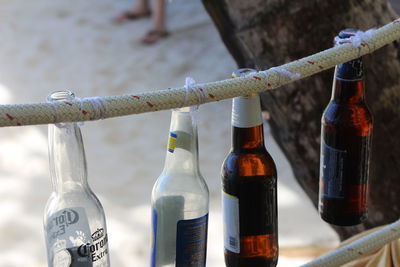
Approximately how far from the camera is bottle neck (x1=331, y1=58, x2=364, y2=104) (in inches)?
34.5

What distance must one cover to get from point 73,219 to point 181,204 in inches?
5.6

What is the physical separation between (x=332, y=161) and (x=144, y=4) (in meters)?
3.57

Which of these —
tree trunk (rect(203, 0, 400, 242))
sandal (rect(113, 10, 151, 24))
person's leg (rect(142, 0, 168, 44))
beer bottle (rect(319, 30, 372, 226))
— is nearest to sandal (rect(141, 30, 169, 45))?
person's leg (rect(142, 0, 168, 44))

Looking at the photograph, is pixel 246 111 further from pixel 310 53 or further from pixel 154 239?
pixel 310 53

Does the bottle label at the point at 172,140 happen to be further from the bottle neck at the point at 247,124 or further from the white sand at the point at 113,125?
the white sand at the point at 113,125

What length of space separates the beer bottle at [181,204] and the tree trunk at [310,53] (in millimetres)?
436

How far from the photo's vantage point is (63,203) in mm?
791

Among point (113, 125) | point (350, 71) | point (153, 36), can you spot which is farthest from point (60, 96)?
point (153, 36)

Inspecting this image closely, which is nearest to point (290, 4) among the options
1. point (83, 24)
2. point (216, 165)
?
point (216, 165)

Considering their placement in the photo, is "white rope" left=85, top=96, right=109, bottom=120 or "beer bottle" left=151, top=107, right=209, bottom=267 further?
"beer bottle" left=151, top=107, right=209, bottom=267

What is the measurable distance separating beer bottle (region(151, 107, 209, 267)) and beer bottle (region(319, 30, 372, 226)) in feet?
0.69

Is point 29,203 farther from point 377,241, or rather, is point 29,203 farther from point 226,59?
point 377,241

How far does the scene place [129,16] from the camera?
4.25 metres

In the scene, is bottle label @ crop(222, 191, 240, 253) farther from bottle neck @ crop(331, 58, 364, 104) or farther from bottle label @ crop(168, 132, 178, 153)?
bottle neck @ crop(331, 58, 364, 104)
